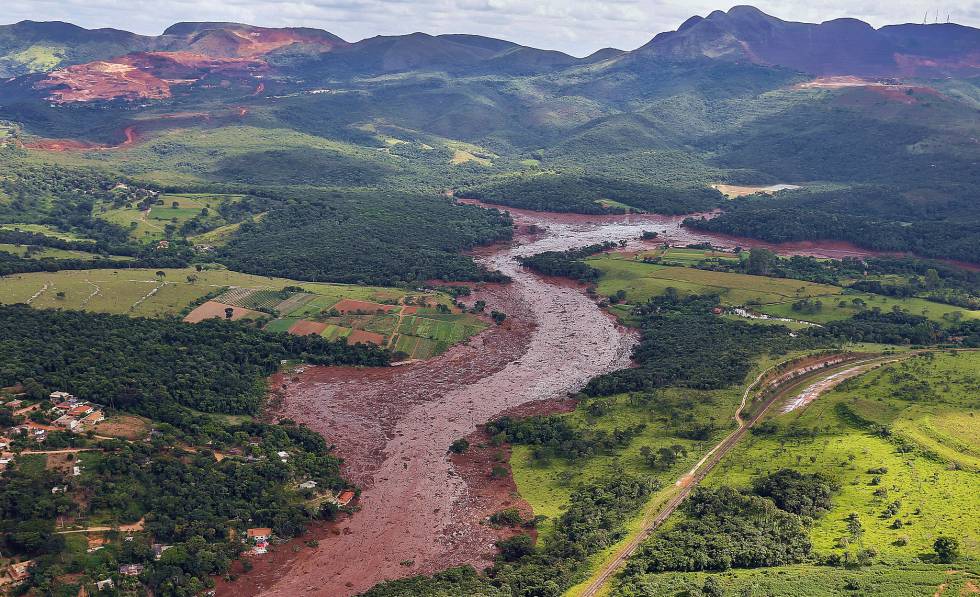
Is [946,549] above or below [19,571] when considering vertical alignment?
above

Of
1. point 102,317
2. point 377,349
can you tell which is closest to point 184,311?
point 102,317

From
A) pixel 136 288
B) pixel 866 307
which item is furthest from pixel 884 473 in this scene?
pixel 136 288

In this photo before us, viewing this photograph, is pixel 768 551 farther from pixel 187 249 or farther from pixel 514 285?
pixel 187 249

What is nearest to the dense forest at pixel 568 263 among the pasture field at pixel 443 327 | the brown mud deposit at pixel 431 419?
the brown mud deposit at pixel 431 419

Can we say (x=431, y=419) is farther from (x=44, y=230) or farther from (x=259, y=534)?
(x=44, y=230)

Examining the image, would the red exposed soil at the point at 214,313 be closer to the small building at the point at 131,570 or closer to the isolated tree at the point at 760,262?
the small building at the point at 131,570

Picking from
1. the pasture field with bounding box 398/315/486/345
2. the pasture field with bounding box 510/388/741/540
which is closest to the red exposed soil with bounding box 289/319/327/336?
the pasture field with bounding box 398/315/486/345
